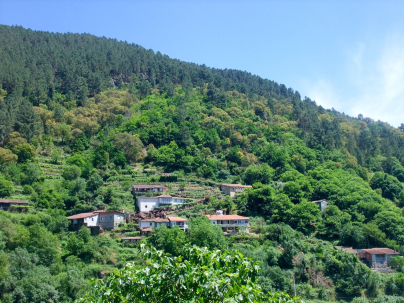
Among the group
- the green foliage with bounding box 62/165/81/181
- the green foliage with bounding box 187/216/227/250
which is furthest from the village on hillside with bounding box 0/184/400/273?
the green foliage with bounding box 62/165/81/181

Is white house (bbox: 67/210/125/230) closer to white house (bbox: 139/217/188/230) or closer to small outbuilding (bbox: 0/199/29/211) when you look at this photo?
white house (bbox: 139/217/188/230)

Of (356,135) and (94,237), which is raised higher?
(356,135)

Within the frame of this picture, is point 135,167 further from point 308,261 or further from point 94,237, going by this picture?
point 308,261

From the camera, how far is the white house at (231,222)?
4395 cm

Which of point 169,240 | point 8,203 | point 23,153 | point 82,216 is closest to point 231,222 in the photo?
point 169,240

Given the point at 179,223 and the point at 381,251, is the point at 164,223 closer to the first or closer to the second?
the point at 179,223

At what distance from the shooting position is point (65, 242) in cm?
3703

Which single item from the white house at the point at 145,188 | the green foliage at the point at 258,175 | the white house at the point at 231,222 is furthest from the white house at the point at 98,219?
the green foliage at the point at 258,175

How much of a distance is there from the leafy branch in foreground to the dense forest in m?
0.70

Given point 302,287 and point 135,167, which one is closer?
point 302,287

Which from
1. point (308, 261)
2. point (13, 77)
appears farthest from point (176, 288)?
point (13, 77)

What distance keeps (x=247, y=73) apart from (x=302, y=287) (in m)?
114

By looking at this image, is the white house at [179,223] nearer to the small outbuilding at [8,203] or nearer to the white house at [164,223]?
the white house at [164,223]

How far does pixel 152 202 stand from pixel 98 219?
27.8 feet
